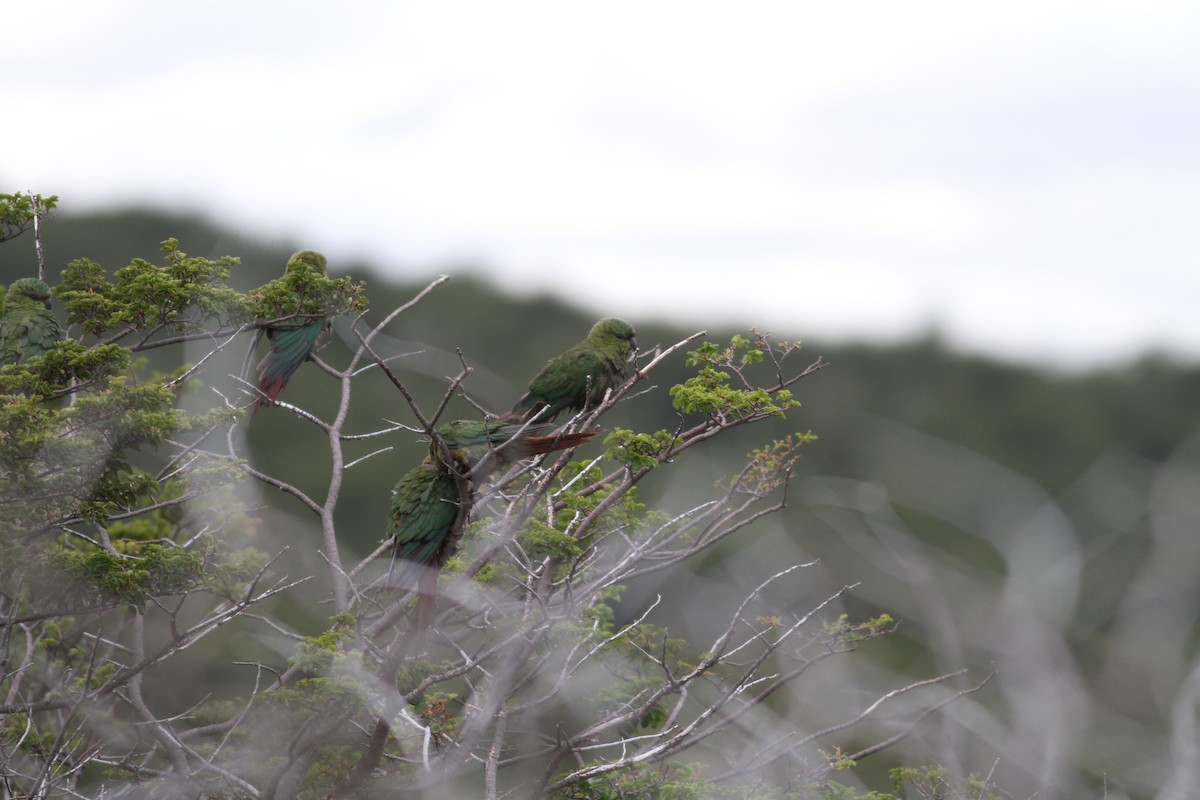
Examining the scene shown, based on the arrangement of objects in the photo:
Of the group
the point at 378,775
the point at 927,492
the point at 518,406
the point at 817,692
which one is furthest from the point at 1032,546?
the point at 378,775

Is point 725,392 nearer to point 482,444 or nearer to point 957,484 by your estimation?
point 482,444

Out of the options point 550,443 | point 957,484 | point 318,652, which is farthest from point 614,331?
point 957,484

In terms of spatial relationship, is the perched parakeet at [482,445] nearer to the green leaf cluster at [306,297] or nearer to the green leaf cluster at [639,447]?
the green leaf cluster at [639,447]

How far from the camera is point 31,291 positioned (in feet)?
23.0

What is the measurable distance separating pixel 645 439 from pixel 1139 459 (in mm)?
30355

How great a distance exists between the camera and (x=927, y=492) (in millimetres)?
26234

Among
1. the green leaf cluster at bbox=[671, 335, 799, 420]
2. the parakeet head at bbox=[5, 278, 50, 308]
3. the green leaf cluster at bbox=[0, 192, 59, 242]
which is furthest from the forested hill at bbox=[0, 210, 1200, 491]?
the green leaf cluster at bbox=[671, 335, 799, 420]

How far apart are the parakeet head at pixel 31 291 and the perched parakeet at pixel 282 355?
1.26 metres

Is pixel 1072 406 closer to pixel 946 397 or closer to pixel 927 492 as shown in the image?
pixel 946 397

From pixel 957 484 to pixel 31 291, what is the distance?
21.4 meters

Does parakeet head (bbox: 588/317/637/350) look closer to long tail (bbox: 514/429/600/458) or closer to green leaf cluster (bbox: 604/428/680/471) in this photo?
green leaf cluster (bbox: 604/428/680/471)

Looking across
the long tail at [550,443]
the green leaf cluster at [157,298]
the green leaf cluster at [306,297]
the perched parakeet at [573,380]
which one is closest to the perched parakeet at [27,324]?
the green leaf cluster at [157,298]

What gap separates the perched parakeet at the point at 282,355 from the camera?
7.00 metres

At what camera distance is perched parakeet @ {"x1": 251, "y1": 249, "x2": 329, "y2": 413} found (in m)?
7.00
